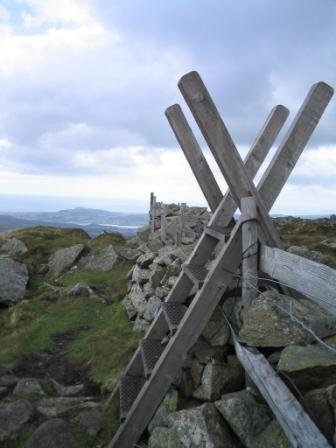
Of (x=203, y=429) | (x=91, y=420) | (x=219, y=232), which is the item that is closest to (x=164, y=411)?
(x=203, y=429)

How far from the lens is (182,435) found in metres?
4.13

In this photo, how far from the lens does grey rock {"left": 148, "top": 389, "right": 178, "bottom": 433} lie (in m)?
5.03

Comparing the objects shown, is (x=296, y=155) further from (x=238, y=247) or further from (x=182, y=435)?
(x=182, y=435)

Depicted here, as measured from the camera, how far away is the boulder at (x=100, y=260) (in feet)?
58.6

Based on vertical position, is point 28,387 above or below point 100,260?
below

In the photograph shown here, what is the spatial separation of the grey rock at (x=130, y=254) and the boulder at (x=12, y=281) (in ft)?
15.1

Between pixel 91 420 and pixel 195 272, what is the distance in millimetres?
3105

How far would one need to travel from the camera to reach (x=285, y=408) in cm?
282

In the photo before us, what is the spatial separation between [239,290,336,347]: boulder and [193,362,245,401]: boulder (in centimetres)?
Result: 86

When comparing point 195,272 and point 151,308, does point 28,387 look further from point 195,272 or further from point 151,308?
point 195,272

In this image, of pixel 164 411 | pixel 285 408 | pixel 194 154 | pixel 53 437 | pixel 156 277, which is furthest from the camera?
pixel 156 277

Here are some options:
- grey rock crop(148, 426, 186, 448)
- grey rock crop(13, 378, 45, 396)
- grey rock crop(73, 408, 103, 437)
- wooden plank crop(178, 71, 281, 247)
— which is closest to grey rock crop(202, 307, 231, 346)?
grey rock crop(148, 426, 186, 448)

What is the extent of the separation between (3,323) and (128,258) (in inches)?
281

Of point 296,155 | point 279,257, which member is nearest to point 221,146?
point 296,155
